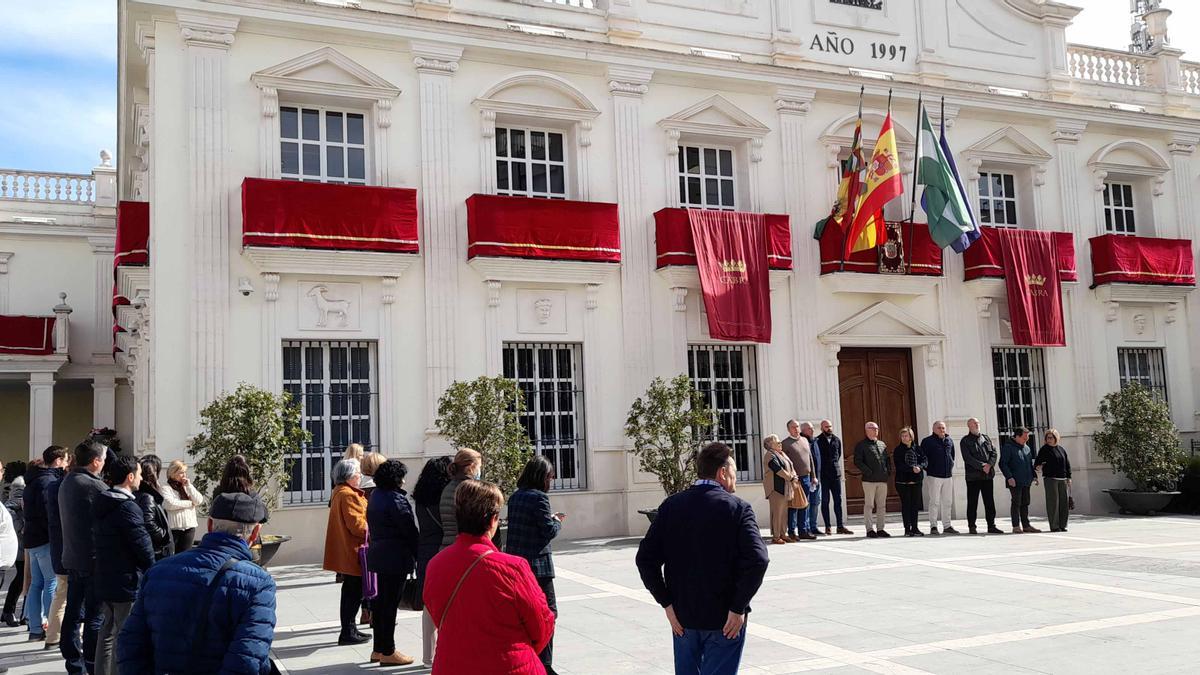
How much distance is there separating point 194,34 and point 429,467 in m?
9.25

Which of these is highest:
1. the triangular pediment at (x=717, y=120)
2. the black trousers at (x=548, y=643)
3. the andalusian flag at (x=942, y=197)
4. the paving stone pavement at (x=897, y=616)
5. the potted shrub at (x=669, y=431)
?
the triangular pediment at (x=717, y=120)

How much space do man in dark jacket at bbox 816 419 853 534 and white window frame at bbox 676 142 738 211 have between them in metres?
4.30

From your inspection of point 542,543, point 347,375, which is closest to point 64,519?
point 542,543

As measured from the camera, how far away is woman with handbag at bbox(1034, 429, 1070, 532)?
53.0 feet

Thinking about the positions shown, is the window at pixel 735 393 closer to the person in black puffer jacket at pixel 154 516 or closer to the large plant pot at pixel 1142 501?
the large plant pot at pixel 1142 501

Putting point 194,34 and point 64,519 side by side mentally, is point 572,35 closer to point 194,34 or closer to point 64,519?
point 194,34

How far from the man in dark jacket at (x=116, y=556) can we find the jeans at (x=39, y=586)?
2995 mm

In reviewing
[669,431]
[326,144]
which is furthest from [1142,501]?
[326,144]

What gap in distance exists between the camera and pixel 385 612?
775 cm

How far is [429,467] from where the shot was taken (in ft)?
25.9

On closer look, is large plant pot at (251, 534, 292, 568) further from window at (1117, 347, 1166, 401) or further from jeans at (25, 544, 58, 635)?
window at (1117, 347, 1166, 401)

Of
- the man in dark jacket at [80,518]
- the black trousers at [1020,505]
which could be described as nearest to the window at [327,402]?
the man in dark jacket at [80,518]

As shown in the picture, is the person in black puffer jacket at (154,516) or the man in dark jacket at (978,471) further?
the man in dark jacket at (978,471)

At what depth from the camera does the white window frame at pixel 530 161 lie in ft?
53.9
